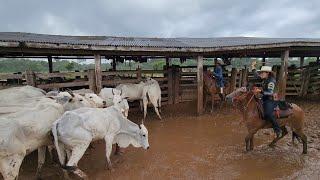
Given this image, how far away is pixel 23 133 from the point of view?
5.29 metres

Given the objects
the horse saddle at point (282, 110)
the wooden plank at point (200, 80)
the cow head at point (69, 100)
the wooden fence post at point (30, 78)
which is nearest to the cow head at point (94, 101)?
the cow head at point (69, 100)

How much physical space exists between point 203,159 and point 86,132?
2736mm

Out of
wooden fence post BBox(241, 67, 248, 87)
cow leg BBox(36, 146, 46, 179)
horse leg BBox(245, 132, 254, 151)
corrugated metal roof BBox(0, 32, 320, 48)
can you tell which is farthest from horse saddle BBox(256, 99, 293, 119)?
wooden fence post BBox(241, 67, 248, 87)

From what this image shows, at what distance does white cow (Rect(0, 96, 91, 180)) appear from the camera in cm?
489

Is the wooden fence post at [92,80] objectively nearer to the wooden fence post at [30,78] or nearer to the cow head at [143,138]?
the wooden fence post at [30,78]

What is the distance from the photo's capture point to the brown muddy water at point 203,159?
6.35 metres

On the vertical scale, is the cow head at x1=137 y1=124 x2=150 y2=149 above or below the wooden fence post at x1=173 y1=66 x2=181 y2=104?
below

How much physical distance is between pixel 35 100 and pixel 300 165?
222 inches

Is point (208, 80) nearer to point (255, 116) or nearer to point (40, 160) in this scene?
point (255, 116)

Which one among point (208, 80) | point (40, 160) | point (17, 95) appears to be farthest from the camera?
point (208, 80)

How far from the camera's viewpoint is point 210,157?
7.32 meters

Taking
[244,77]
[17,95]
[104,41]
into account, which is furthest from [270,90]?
[244,77]

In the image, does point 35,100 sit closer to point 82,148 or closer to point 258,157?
point 82,148

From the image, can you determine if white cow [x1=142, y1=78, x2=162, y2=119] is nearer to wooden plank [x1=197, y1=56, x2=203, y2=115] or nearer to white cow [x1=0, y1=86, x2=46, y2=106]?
wooden plank [x1=197, y1=56, x2=203, y2=115]
